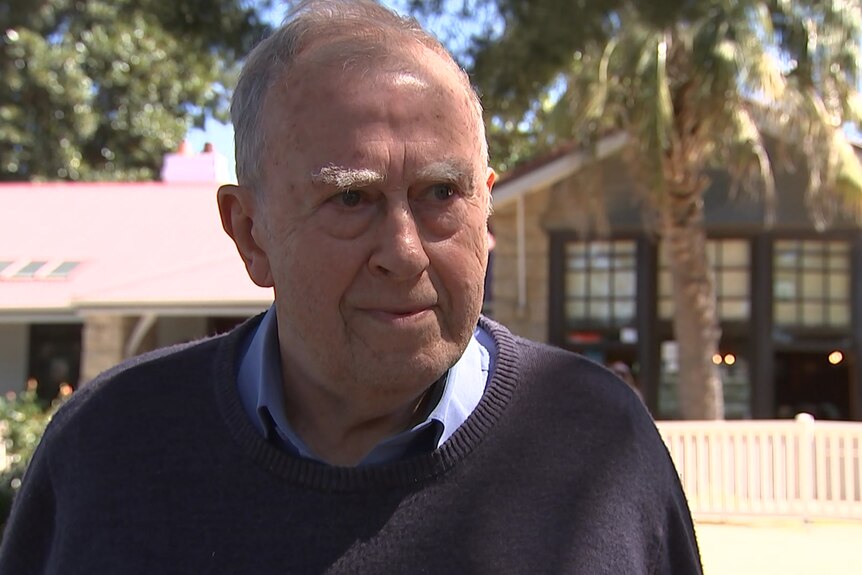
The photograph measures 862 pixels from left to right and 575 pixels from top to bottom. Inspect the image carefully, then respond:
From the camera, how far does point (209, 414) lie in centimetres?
156

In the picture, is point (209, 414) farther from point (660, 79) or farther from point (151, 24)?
point (660, 79)

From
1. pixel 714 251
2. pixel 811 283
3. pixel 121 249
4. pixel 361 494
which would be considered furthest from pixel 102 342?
pixel 361 494

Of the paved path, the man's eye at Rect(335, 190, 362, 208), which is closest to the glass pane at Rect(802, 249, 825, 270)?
the paved path

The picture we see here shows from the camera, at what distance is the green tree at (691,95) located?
273 inches

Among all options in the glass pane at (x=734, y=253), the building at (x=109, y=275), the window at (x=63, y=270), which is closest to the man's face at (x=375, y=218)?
the building at (x=109, y=275)

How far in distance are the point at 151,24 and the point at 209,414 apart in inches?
273

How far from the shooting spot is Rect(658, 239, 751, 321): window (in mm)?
12133

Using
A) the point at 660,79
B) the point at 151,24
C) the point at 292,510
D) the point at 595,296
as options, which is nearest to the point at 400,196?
the point at 292,510

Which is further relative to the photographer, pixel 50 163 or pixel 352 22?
pixel 50 163

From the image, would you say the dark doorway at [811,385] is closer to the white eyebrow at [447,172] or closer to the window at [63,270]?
the window at [63,270]

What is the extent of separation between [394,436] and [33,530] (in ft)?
1.97

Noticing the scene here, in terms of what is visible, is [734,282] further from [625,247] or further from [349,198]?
[349,198]

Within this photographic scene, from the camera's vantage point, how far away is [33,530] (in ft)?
5.21

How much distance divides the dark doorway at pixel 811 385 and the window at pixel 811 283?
0.92 metres
